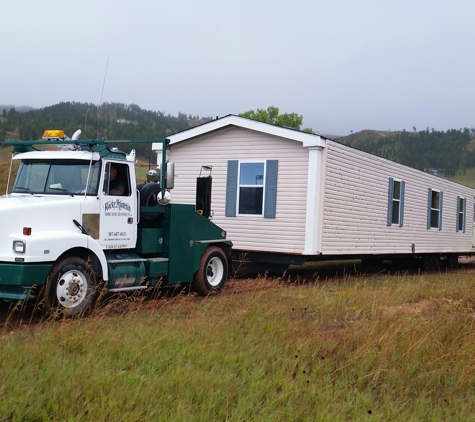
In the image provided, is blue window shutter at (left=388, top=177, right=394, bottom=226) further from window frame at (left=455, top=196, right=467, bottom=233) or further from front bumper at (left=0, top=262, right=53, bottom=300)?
front bumper at (left=0, top=262, right=53, bottom=300)

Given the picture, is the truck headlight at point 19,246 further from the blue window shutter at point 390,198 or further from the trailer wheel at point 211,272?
the blue window shutter at point 390,198

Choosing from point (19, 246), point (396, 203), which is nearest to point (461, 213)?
point (396, 203)

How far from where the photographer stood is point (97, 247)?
7.92 meters

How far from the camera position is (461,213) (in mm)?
21656

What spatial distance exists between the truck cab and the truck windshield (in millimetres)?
14

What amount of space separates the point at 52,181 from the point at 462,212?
17337mm

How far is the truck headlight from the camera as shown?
702cm

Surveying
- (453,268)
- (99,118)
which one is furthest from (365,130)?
(99,118)

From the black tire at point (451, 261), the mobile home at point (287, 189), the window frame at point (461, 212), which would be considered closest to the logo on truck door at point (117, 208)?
the mobile home at point (287, 189)

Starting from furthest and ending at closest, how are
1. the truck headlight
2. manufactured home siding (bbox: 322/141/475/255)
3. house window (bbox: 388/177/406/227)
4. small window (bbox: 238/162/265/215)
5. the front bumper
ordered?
house window (bbox: 388/177/406/227) < small window (bbox: 238/162/265/215) < manufactured home siding (bbox: 322/141/475/255) < the truck headlight < the front bumper

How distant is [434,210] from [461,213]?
10.8 feet

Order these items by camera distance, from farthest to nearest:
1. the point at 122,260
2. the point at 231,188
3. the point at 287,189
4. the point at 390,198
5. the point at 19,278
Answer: the point at 390,198
the point at 231,188
the point at 287,189
the point at 122,260
the point at 19,278

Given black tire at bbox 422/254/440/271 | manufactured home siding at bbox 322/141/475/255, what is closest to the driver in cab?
manufactured home siding at bbox 322/141/475/255

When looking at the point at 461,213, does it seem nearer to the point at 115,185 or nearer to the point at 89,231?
the point at 115,185
